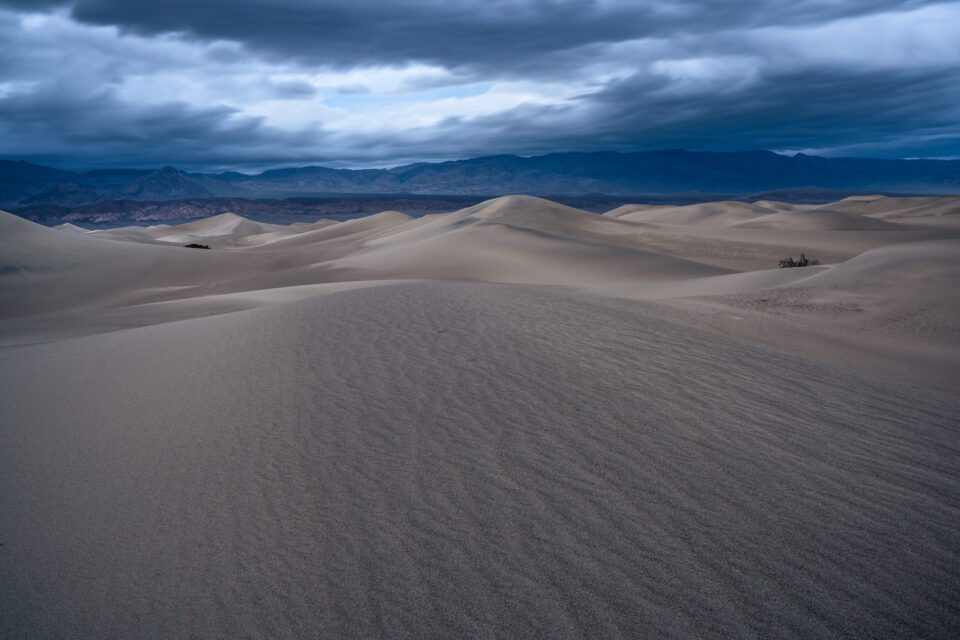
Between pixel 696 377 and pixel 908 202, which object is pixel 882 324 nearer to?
pixel 696 377

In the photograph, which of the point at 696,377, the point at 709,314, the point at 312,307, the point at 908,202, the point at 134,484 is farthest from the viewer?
the point at 908,202

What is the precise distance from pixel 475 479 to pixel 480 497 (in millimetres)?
237

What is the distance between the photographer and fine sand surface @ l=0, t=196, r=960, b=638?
3.48m

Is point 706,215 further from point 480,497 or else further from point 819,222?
point 480,497

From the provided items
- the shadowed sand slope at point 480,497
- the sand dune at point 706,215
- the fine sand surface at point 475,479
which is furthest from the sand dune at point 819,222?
the shadowed sand slope at point 480,497

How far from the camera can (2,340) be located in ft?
41.5

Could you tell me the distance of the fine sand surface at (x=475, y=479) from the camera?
3.48 metres

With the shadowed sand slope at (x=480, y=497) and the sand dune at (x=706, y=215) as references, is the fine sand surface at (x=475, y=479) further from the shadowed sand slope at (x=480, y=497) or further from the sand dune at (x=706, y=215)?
the sand dune at (x=706, y=215)

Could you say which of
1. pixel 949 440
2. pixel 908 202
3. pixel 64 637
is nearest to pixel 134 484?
pixel 64 637

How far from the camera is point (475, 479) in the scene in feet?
15.2

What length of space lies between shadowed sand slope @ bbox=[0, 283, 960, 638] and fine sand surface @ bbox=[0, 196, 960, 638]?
0.8 inches

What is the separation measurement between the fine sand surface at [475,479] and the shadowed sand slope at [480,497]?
21mm

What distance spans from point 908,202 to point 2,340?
4034 inches

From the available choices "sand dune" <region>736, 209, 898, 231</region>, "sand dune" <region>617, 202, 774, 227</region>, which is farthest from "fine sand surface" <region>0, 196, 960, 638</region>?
"sand dune" <region>617, 202, 774, 227</region>
